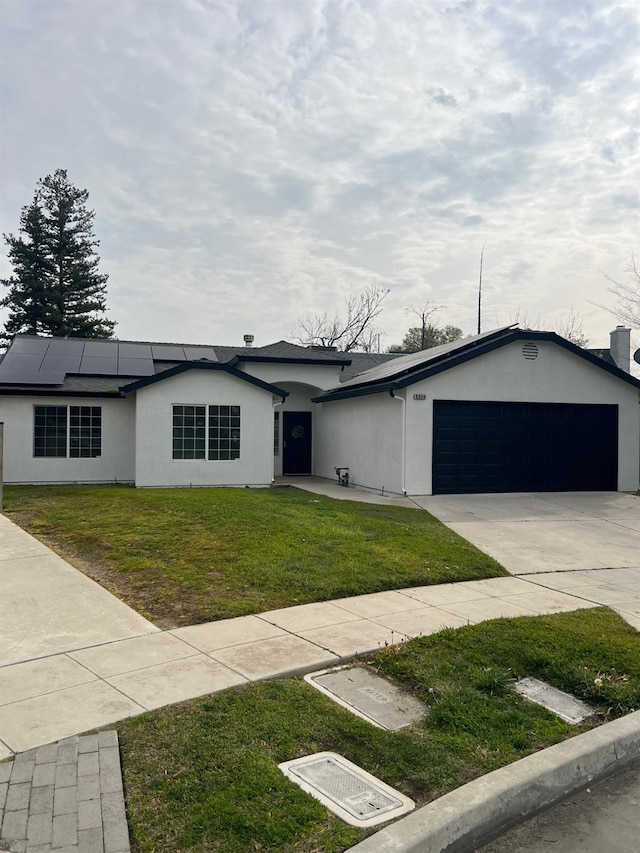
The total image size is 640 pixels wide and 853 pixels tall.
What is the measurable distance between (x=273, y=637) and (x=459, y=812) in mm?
2732

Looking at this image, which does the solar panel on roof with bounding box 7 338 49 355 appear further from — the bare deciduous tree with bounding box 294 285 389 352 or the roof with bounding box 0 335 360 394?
the bare deciduous tree with bounding box 294 285 389 352

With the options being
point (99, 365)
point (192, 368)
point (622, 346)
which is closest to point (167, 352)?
point (99, 365)

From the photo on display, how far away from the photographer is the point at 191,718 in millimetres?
3998

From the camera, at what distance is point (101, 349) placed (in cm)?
2086

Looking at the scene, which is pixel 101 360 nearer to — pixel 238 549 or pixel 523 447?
pixel 523 447

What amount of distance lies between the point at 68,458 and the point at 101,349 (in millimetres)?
4897

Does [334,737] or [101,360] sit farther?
[101,360]

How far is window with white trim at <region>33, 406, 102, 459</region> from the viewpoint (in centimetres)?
1709

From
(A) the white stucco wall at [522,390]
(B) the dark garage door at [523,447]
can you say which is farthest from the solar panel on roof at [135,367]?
(B) the dark garage door at [523,447]

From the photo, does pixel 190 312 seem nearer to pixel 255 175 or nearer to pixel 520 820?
pixel 255 175

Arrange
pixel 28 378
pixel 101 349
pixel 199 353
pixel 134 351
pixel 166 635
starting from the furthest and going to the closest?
pixel 199 353
pixel 134 351
pixel 101 349
pixel 28 378
pixel 166 635

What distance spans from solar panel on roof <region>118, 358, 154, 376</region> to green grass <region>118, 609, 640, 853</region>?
15331 millimetres

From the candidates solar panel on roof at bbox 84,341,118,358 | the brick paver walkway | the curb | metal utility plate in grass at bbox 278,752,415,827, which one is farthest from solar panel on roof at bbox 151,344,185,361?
the curb

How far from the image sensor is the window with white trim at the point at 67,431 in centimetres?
1709
